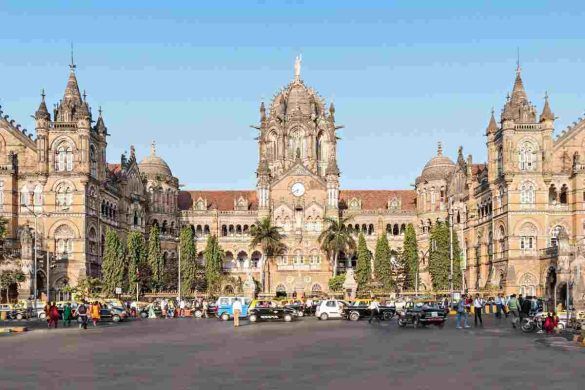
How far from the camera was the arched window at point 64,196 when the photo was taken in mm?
93625

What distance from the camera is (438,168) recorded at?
121m

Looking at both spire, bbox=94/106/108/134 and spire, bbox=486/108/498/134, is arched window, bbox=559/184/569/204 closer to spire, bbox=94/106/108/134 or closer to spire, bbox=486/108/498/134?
spire, bbox=486/108/498/134

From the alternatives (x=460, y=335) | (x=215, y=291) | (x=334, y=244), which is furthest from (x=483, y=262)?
(x=460, y=335)

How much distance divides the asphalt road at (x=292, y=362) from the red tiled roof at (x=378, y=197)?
86.3 metres

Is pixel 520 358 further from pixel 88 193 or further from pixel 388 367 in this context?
pixel 88 193

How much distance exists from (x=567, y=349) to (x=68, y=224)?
69.6m

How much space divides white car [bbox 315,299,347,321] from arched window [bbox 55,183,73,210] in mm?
37924

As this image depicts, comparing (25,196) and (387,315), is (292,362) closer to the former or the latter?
(387,315)

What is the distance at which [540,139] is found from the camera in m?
93.2

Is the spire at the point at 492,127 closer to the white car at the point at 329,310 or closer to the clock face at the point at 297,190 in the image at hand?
the clock face at the point at 297,190

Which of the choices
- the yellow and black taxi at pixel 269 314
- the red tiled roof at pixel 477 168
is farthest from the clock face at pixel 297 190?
the yellow and black taxi at pixel 269 314

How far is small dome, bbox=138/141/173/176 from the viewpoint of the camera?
402ft

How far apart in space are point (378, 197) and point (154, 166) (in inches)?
1303

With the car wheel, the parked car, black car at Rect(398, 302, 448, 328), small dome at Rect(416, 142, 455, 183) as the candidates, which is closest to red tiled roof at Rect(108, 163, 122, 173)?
small dome at Rect(416, 142, 455, 183)
